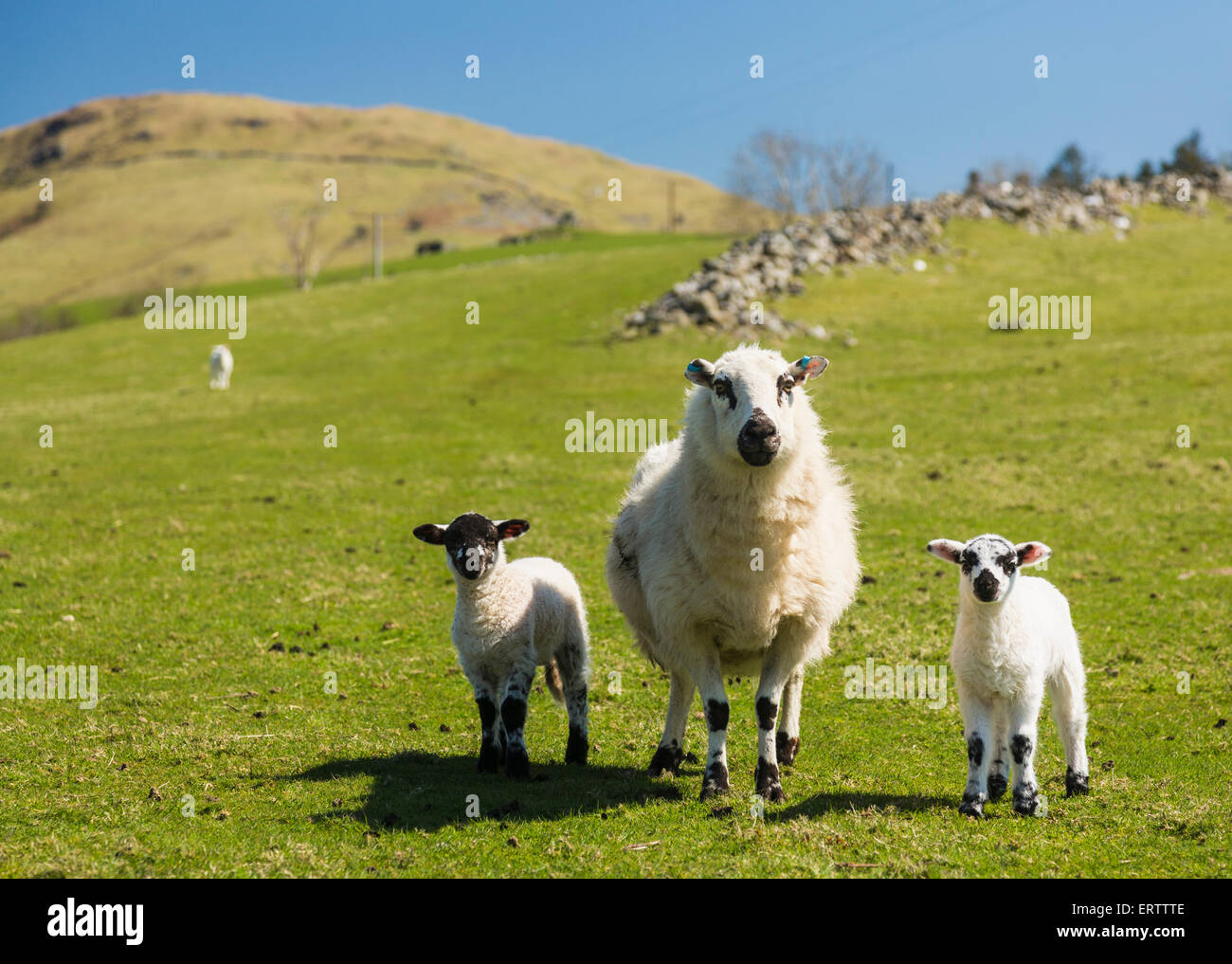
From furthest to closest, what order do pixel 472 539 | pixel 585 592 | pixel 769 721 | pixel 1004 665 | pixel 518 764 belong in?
pixel 585 592, pixel 472 539, pixel 518 764, pixel 769 721, pixel 1004 665

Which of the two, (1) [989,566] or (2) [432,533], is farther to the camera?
(2) [432,533]

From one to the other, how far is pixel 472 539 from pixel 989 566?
4523 millimetres

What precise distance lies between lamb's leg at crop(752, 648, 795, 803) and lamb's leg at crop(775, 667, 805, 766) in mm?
678

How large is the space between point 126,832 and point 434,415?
1174 inches

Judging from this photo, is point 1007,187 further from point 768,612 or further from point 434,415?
point 768,612

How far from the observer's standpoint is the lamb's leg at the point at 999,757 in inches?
356

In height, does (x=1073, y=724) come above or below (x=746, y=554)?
below

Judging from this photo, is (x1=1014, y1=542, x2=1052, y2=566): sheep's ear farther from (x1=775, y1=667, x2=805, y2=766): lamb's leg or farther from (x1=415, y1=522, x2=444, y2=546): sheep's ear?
(x1=415, y1=522, x2=444, y2=546): sheep's ear

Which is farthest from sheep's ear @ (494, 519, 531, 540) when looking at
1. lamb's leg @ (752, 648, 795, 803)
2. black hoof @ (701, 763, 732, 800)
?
black hoof @ (701, 763, 732, 800)

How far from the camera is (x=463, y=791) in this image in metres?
9.50

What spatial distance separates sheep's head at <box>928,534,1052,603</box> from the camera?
855cm

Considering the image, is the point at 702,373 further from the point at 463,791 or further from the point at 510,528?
the point at 463,791

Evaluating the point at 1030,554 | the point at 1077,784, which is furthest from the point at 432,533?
the point at 1077,784

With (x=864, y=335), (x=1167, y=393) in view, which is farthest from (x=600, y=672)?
(x=864, y=335)
